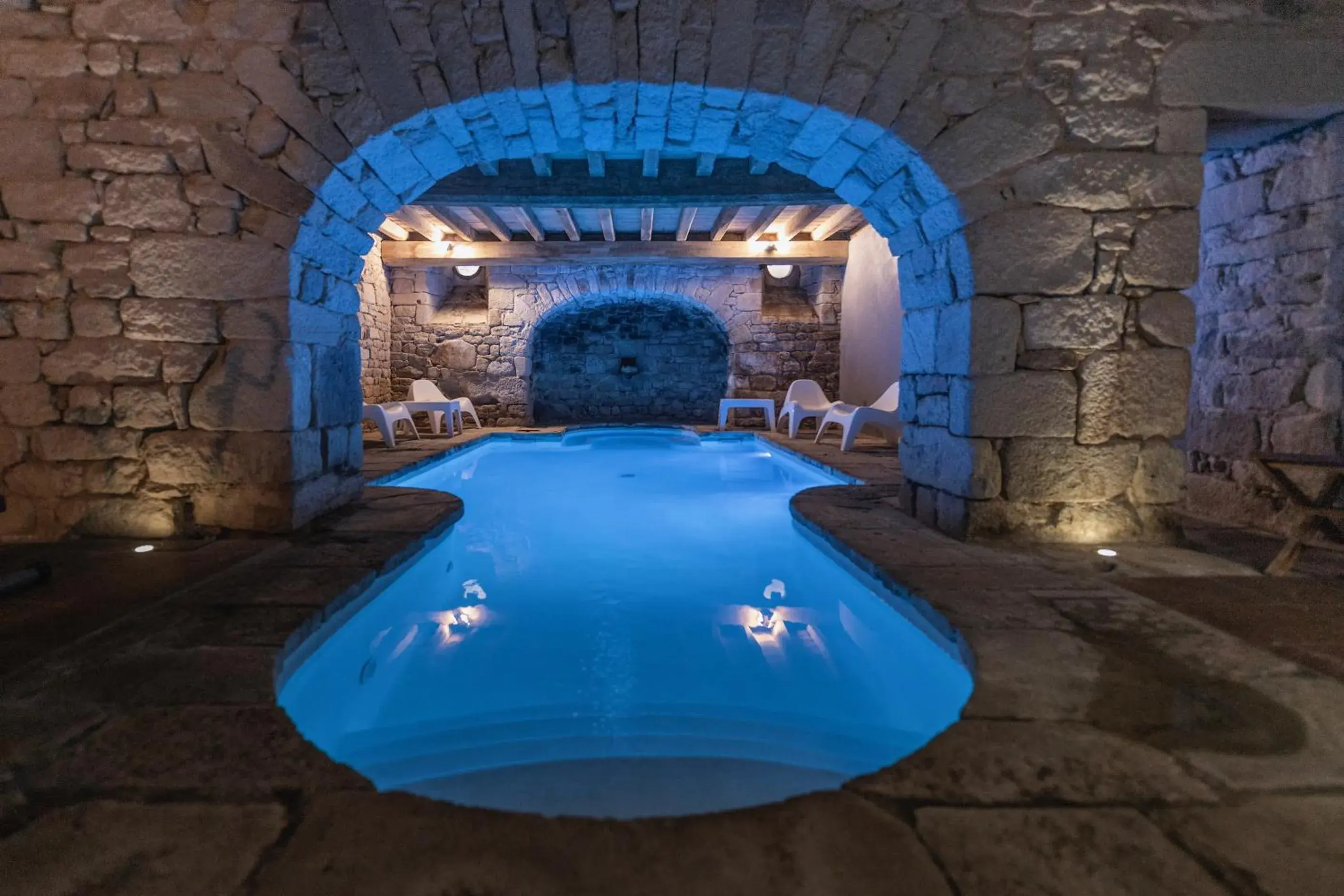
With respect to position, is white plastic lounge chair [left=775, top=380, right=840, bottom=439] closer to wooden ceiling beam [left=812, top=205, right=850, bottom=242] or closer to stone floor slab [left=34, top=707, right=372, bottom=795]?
wooden ceiling beam [left=812, top=205, right=850, bottom=242]

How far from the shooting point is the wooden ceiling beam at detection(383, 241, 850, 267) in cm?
870

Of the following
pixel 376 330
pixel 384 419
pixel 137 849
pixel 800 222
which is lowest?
pixel 137 849

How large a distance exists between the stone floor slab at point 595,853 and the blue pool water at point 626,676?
27cm

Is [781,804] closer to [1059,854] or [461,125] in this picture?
[1059,854]

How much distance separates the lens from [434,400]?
29.7 feet

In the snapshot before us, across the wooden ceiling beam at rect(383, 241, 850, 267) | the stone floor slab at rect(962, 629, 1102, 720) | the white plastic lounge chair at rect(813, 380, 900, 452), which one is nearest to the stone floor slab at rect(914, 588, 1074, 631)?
the stone floor slab at rect(962, 629, 1102, 720)

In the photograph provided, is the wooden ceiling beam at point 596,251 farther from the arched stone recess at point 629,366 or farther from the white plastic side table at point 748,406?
the arched stone recess at point 629,366

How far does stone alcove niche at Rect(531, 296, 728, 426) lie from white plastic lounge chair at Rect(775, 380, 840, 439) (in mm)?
3352

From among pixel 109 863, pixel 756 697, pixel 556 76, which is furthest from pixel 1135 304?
pixel 109 863

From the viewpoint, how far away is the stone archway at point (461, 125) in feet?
9.53

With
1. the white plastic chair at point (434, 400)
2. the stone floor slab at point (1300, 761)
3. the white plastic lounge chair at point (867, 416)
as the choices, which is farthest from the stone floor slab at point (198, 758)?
the white plastic chair at point (434, 400)

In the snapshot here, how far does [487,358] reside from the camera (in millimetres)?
10969

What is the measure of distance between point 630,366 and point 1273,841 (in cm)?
1195

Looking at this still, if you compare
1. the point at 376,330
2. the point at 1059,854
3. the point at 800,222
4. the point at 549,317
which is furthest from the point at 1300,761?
the point at 549,317
